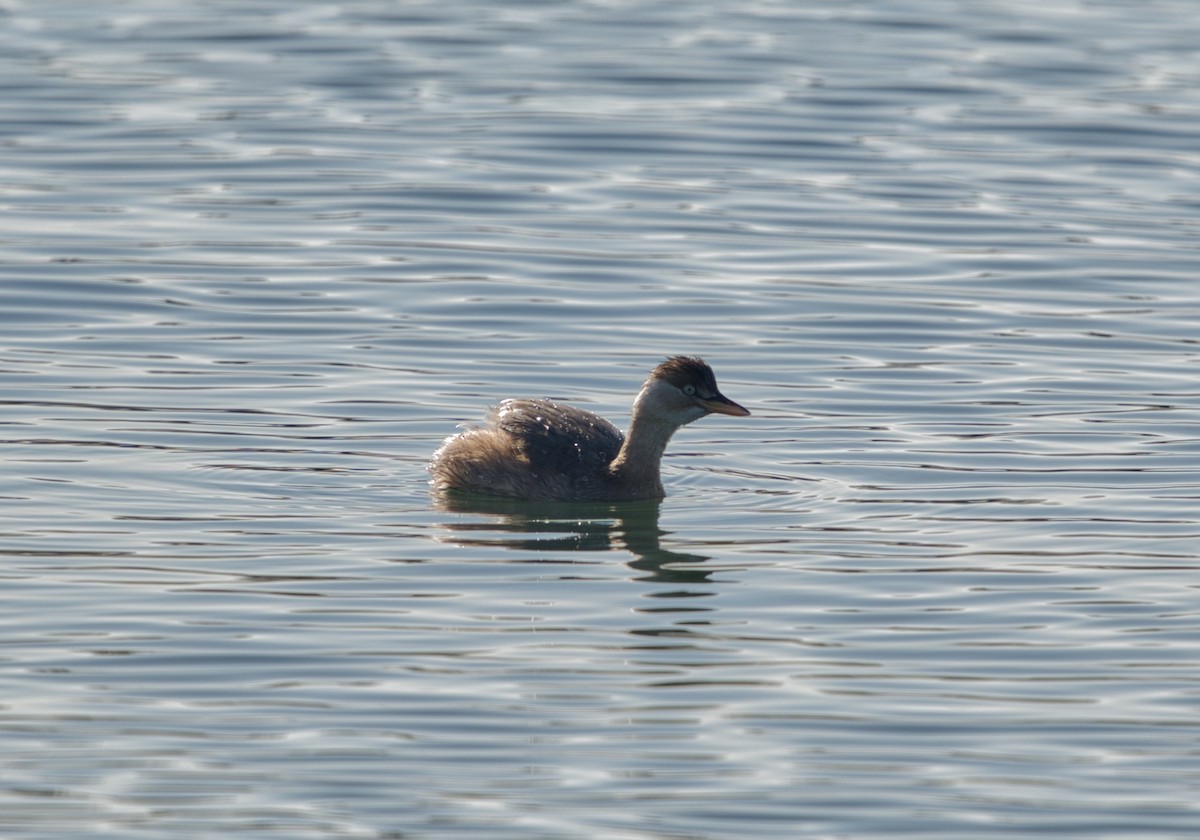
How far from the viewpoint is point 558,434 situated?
13.8 metres

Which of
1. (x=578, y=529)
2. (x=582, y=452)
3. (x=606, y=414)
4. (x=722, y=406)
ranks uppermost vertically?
(x=722, y=406)

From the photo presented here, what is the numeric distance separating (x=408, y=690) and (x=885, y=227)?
40.0 feet

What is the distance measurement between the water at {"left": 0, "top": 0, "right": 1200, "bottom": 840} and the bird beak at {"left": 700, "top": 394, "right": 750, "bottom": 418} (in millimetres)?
503

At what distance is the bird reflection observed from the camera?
12.3 m

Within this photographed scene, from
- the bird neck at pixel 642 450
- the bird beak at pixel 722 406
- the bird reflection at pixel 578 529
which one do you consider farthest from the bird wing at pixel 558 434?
the bird beak at pixel 722 406

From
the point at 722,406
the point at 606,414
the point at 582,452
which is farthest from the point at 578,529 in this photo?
the point at 606,414

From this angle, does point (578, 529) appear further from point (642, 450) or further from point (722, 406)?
point (722, 406)

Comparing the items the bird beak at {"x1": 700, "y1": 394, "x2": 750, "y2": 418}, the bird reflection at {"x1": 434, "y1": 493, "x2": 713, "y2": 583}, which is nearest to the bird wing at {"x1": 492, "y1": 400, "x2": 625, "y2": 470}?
the bird reflection at {"x1": 434, "y1": 493, "x2": 713, "y2": 583}

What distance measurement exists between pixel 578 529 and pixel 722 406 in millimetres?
1181

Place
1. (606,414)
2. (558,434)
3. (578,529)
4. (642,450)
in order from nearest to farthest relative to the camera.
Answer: (578,529), (642,450), (558,434), (606,414)

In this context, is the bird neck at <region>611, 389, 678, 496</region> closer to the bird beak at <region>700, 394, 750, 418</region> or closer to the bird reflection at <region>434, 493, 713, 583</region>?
the bird reflection at <region>434, 493, 713, 583</region>

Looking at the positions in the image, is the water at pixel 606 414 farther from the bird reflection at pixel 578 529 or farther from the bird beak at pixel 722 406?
the bird beak at pixel 722 406

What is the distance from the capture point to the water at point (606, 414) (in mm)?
9227

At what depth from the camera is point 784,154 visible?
24562mm
